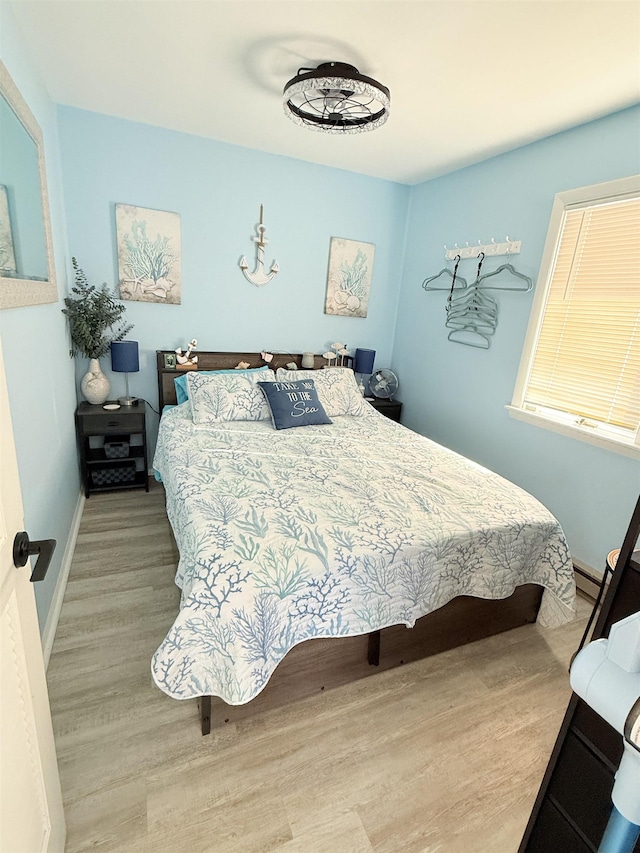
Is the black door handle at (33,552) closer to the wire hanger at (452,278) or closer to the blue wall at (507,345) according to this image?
the blue wall at (507,345)

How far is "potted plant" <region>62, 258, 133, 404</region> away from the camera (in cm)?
268

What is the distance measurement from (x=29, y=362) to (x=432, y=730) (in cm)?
217

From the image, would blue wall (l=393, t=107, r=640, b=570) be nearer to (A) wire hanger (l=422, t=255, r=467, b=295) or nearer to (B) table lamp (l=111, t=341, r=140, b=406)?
(A) wire hanger (l=422, t=255, r=467, b=295)

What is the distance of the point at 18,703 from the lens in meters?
0.82

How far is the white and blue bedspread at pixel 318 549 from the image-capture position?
1.33 m

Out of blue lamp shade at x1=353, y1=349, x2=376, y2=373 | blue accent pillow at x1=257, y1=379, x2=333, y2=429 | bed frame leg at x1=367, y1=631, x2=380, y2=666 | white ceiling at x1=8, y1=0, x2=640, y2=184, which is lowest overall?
bed frame leg at x1=367, y1=631, x2=380, y2=666

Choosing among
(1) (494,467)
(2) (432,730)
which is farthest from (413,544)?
(1) (494,467)

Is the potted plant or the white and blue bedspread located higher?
the potted plant

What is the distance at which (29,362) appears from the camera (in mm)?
1743

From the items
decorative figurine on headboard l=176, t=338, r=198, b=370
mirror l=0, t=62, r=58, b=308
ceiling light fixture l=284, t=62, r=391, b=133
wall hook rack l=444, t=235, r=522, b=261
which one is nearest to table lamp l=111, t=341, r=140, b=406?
decorative figurine on headboard l=176, t=338, r=198, b=370

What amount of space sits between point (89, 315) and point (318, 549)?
2.25 metres

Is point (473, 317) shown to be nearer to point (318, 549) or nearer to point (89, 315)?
point (318, 549)

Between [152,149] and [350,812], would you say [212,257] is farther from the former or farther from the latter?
[350,812]

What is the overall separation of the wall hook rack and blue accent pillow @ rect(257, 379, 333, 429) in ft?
5.05
